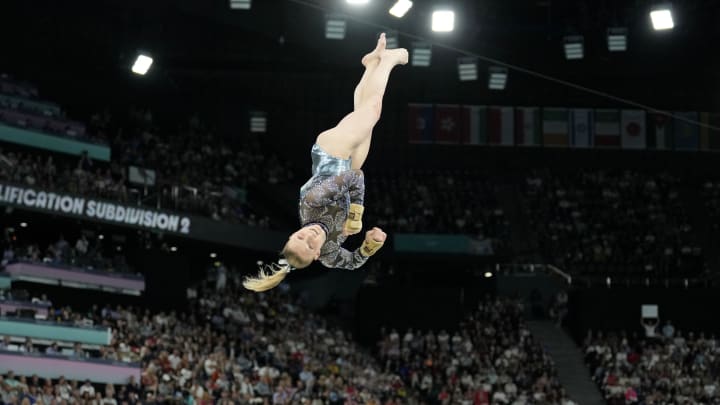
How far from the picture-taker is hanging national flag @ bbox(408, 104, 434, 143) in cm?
4212

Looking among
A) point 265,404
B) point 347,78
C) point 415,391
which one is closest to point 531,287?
point 415,391

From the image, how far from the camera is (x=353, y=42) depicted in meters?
39.3

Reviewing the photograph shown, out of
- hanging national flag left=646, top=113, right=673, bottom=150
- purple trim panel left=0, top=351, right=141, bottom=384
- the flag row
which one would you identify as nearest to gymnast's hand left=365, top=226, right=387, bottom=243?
purple trim panel left=0, top=351, right=141, bottom=384

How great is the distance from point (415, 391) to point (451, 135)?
1423cm

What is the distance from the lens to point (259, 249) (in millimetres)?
33938

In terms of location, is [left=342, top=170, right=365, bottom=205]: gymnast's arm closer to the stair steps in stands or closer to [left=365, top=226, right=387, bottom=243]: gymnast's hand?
[left=365, top=226, right=387, bottom=243]: gymnast's hand

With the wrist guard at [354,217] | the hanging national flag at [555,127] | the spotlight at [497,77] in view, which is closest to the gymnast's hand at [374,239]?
the wrist guard at [354,217]

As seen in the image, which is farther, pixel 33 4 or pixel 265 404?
pixel 33 4

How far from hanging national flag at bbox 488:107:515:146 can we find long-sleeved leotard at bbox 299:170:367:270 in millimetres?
31438

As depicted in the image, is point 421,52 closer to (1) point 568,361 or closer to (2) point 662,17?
(2) point 662,17

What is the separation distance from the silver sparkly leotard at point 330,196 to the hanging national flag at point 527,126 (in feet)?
104

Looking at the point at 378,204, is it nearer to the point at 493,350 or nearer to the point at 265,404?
the point at 493,350

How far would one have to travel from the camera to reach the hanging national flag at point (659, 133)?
4234 centimetres

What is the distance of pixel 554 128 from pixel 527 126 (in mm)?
1031
